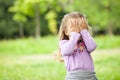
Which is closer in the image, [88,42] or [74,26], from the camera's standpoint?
[88,42]

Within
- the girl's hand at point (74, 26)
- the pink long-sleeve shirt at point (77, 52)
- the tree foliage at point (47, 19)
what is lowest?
the pink long-sleeve shirt at point (77, 52)

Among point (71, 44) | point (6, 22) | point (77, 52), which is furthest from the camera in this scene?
point (6, 22)

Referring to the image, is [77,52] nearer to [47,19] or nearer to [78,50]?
[78,50]

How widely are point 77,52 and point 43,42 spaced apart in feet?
39.1

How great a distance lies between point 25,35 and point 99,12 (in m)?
12.0

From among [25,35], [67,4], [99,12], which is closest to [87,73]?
[67,4]

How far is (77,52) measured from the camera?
4602 mm

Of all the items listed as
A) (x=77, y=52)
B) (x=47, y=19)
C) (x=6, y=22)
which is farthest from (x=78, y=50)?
(x=6, y=22)

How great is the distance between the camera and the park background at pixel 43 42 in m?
8.26

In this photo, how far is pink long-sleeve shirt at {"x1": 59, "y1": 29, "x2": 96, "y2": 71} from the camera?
4.52m

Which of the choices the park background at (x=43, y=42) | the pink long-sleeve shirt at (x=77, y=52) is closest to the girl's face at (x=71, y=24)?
the pink long-sleeve shirt at (x=77, y=52)

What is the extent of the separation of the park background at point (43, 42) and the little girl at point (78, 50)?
266 cm

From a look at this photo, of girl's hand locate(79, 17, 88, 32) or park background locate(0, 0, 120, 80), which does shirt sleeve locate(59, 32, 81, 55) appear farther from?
park background locate(0, 0, 120, 80)

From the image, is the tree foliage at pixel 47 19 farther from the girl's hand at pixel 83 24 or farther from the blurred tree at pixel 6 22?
the girl's hand at pixel 83 24
